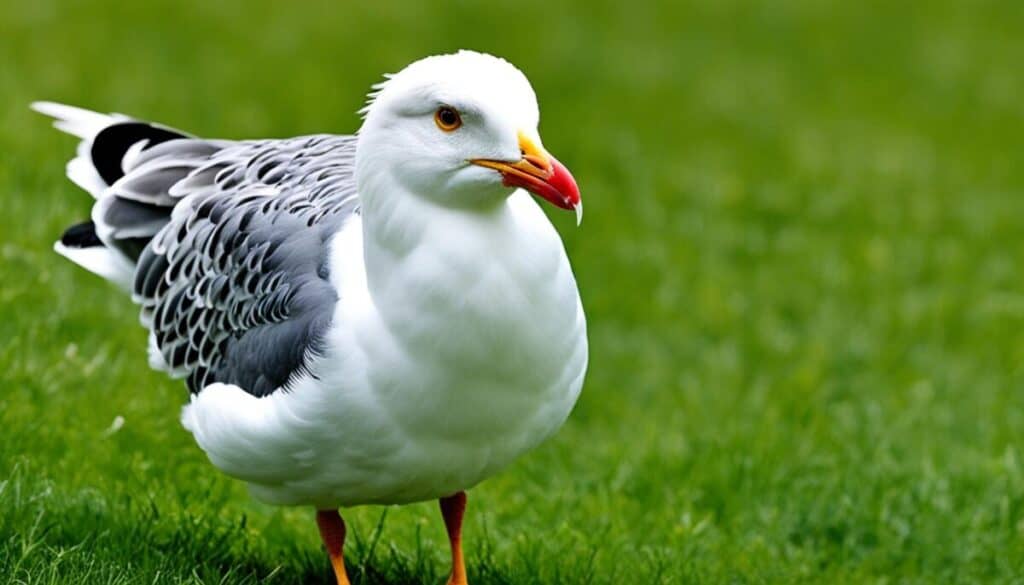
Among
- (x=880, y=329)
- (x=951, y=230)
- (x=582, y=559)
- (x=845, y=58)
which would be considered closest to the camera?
(x=582, y=559)

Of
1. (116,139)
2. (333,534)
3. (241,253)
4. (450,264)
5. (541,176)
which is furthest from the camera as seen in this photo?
(116,139)

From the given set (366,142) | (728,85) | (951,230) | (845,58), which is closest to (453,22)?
(728,85)

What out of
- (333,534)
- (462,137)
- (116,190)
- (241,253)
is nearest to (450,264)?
(462,137)

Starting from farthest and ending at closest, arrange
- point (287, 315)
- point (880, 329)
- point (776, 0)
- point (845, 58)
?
1. point (776, 0)
2. point (845, 58)
3. point (880, 329)
4. point (287, 315)

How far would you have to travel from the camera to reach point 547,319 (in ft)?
15.8

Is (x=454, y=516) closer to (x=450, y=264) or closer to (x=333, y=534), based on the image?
(x=333, y=534)

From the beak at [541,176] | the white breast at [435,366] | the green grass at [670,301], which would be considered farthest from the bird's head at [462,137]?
the green grass at [670,301]

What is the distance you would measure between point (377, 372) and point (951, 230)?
7707mm

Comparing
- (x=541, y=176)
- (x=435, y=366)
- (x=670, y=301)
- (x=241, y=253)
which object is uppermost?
(x=541, y=176)

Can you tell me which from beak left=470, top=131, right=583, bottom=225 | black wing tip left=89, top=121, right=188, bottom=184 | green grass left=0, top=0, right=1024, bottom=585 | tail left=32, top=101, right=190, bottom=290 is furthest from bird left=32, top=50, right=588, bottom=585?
black wing tip left=89, top=121, right=188, bottom=184

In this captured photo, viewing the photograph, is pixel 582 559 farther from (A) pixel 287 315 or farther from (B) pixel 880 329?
(B) pixel 880 329

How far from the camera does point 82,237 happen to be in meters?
6.39

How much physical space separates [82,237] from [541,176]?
2545 millimetres

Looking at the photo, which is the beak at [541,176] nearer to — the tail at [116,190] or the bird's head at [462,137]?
the bird's head at [462,137]
